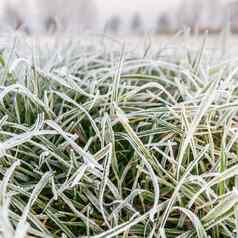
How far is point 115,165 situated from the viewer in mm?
331

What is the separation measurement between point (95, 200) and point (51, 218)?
0.04 meters

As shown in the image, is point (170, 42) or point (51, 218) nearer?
point (51, 218)

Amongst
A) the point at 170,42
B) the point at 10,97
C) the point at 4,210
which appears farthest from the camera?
the point at 170,42

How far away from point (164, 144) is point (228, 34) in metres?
0.31

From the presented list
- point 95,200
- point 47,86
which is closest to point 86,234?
point 95,200

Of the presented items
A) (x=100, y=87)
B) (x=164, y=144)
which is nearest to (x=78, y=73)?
(x=100, y=87)

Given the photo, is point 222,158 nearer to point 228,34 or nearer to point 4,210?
point 4,210

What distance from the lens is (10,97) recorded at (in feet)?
1.31

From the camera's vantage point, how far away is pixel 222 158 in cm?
31

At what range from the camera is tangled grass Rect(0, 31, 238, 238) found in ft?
0.96

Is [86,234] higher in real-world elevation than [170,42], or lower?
lower

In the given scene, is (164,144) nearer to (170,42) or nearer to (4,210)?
(4,210)

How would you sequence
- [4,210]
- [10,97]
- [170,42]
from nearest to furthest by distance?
1. [4,210]
2. [10,97]
3. [170,42]

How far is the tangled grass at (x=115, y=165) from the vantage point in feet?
0.96
